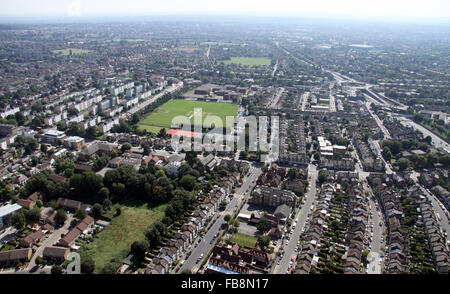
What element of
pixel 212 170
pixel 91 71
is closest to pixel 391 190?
pixel 212 170

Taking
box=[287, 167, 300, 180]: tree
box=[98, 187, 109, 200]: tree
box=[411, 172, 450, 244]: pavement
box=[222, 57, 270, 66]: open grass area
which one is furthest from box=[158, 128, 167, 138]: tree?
box=[222, 57, 270, 66]: open grass area

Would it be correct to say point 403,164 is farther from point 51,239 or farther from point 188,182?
point 51,239

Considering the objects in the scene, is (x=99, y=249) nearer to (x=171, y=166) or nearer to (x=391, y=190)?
(x=171, y=166)

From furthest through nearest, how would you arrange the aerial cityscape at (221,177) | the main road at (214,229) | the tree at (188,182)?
the tree at (188,182), the aerial cityscape at (221,177), the main road at (214,229)

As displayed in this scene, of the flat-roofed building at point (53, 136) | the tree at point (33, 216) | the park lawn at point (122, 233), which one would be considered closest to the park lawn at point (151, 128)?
the flat-roofed building at point (53, 136)

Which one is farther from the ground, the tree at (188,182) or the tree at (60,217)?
the tree at (188,182)

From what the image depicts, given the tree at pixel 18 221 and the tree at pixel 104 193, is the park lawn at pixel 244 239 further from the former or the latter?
the tree at pixel 18 221
